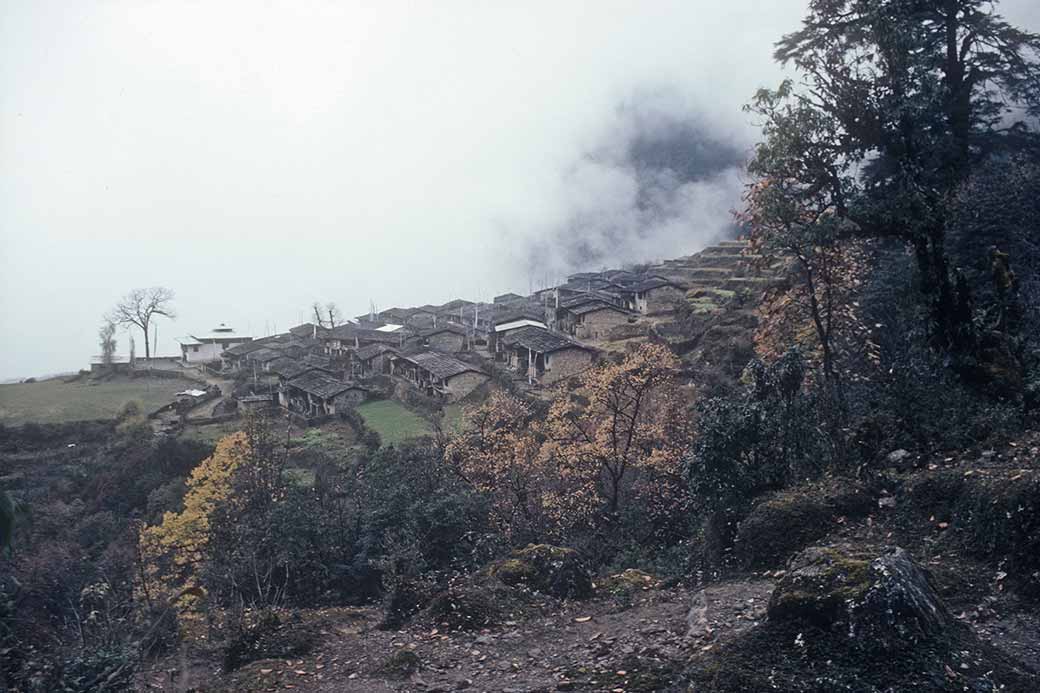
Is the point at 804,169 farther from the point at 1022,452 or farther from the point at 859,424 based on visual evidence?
the point at 1022,452

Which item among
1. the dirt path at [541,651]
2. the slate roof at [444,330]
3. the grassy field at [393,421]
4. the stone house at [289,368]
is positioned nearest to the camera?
the dirt path at [541,651]

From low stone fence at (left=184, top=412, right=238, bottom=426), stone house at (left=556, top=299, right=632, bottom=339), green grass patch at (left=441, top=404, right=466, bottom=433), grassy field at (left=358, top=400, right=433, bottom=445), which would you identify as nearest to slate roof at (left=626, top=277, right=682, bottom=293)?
stone house at (left=556, top=299, right=632, bottom=339)

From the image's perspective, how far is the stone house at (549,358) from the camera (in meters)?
29.0

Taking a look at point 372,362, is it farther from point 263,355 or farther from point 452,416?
point 452,416

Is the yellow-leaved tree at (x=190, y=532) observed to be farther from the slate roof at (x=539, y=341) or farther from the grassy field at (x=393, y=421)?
the slate roof at (x=539, y=341)

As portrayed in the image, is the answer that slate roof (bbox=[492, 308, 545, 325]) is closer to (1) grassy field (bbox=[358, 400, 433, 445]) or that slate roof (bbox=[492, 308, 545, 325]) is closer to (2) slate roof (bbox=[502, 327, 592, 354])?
(2) slate roof (bbox=[502, 327, 592, 354])

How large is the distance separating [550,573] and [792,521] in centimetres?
358

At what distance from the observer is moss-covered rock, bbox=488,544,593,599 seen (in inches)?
388

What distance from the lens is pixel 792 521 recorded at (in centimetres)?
901

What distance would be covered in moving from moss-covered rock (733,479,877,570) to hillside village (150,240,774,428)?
16.5 meters

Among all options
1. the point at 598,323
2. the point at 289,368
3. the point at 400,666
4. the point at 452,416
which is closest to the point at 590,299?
the point at 598,323

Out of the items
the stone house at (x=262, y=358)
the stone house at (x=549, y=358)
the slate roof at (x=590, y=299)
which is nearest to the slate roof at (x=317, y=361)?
the stone house at (x=262, y=358)

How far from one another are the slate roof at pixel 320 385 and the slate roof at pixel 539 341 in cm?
837

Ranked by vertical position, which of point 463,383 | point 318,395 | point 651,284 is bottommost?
point 318,395
